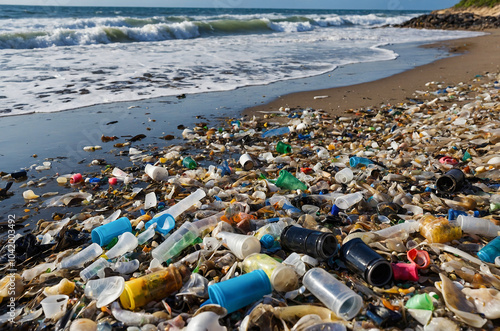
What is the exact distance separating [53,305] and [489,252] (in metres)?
2.41

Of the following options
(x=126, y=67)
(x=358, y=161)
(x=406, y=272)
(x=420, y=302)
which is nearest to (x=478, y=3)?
(x=126, y=67)

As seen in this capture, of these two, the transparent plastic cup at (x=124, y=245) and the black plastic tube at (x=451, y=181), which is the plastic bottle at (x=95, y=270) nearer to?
the transparent plastic cup at (x=124, y=245)

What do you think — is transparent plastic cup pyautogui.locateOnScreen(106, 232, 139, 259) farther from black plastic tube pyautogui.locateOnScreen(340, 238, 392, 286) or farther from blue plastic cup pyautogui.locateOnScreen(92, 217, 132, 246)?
black plastic tube pyautogui.locateOnScreen(340, 238, 392, 286)

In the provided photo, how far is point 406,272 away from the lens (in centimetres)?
183

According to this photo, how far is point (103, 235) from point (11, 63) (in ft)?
32.1

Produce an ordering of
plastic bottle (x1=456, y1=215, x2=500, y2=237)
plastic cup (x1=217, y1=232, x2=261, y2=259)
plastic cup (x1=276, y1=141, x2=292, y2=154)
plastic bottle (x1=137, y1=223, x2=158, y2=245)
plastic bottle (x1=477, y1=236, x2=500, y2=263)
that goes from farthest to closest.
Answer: plastic cup (x1=276, y1=141, x2=292, y2=154) → plastic bottle (x1=137, y1=223, x2=158, y2=245) → plastic bottle (x1=456, y1=215, x2=500, y2=237) → plastic cup (x1=217, y1=232, x2=261, y2=259) → plastic bottle (x1=477, y1=236, x2=500, y2=263)

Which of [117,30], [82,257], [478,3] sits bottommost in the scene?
[82,257]

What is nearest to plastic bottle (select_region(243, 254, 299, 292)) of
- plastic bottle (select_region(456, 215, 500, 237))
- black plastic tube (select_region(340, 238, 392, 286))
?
black plastic tube (select_region(340, 238, 392, 286))

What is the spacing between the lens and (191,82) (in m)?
7.92

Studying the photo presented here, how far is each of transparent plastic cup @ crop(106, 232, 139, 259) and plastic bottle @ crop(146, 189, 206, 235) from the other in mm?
215

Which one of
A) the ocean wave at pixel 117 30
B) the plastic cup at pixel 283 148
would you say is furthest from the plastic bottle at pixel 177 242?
the ocean wave at pixel 117 30

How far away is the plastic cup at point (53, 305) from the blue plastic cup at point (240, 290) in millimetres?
786

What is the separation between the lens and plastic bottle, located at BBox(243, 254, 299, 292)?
1778mm

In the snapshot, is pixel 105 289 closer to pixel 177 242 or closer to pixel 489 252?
pixel 177 242
